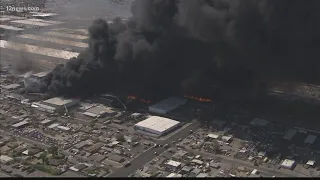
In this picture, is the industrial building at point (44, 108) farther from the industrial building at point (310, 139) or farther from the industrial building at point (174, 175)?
the industrial building at point (310, 139)

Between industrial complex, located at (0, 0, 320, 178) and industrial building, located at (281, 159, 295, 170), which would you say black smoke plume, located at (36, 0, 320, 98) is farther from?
industrial building, located at (281, 159, 295, 170)

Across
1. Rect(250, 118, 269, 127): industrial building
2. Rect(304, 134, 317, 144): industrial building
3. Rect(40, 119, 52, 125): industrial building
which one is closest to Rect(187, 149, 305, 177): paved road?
Rect(304, 134, 317, 144): industrial building

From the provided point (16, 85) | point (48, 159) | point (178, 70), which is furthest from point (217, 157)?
point (16, 85)

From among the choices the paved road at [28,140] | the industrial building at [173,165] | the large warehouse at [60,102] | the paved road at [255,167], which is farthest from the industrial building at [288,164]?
the large warehouse at [60,102]

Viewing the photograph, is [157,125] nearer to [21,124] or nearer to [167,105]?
[167,105]

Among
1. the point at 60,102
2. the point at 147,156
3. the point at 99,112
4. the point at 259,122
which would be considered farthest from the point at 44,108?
the point at 259,122
